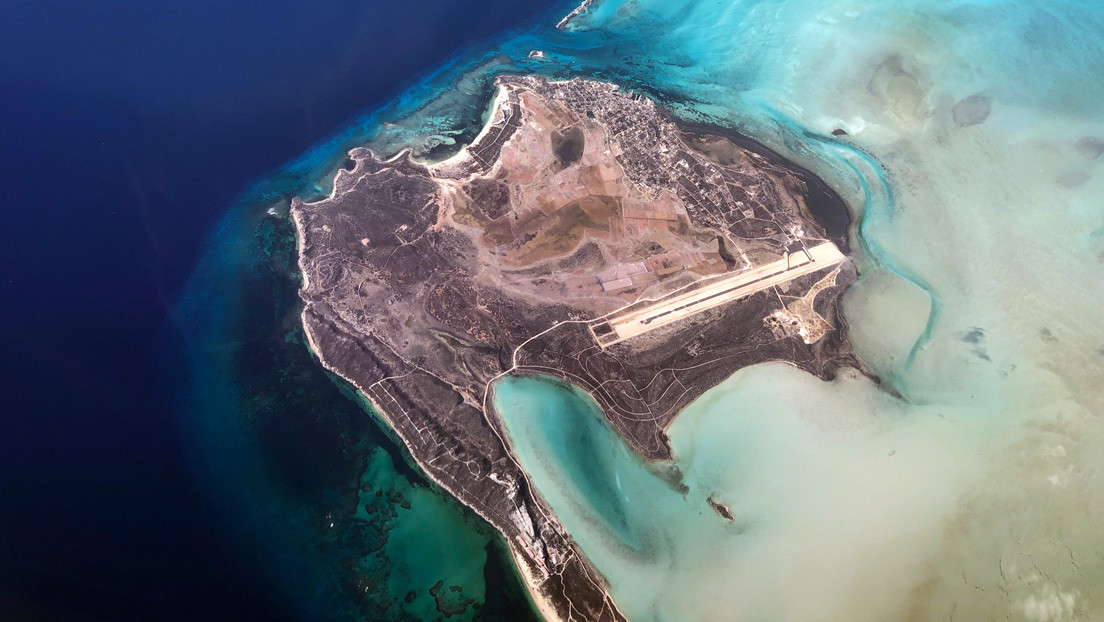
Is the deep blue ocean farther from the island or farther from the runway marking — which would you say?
the runway marking

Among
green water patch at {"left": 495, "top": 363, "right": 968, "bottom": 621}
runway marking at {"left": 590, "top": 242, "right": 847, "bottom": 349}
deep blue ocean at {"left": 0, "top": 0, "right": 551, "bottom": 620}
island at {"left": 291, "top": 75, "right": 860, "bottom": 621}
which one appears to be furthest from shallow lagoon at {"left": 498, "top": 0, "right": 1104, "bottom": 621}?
deep blue ocean at {"left": 0, "top": 0, "right": 551, "bottom": 620}

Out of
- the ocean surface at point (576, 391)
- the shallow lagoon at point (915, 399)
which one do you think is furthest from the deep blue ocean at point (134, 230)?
the shallow lagoon at point (915, 399)

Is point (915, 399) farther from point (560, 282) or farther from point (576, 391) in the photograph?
point (560, 282)

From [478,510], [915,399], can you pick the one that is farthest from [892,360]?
[478,510]

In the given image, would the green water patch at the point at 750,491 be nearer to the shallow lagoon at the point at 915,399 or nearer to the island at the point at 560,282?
the shallow lagoon at the point at 915,399

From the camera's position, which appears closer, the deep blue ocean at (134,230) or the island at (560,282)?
the deep blue ocean at (134,230)

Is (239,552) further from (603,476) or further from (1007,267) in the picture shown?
(1007,267)
